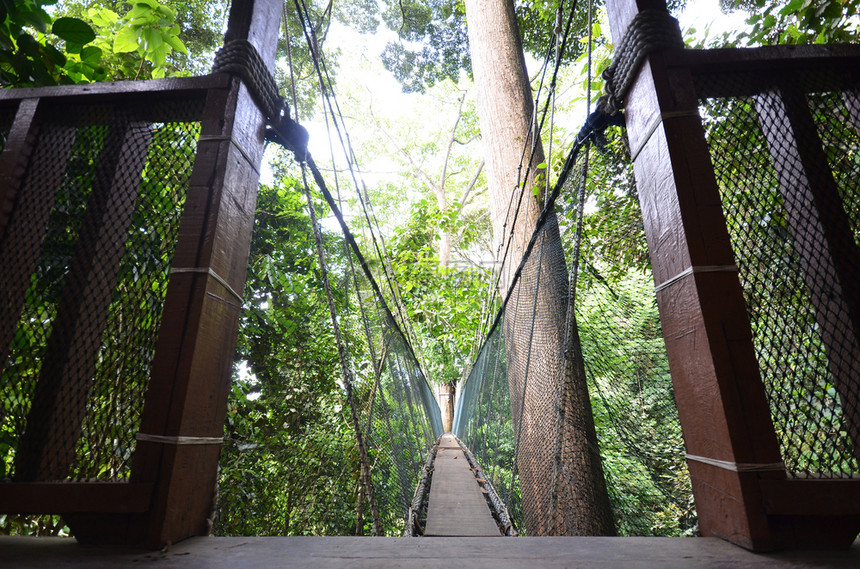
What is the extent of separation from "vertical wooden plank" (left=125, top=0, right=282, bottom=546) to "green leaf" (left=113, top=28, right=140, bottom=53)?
50 centimetres

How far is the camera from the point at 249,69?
879 millimetres

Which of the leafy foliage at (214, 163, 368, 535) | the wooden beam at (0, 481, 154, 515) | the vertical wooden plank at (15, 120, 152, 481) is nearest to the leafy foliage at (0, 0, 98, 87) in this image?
the vertical wooden plank at (15, 120, 152, 481)

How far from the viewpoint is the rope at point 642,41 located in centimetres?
81

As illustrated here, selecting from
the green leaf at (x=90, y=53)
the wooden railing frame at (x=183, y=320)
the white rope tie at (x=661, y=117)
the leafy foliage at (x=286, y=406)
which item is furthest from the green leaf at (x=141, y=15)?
the white rope tie at (x=661, y=117)

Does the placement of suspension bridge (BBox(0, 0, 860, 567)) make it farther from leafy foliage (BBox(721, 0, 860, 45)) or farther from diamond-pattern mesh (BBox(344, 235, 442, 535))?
diamond-pattern mesh (BBox(344, 235, 442, 535))

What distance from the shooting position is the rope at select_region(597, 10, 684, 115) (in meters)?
0.81

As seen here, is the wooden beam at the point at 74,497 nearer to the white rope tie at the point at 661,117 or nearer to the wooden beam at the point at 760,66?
the white rope tie at the point at 661,117

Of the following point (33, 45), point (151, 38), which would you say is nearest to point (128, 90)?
point (33, 45)

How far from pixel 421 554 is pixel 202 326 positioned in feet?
1.66

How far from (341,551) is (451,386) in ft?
44.6

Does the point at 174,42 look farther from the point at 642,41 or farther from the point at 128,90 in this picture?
the point at 642,41

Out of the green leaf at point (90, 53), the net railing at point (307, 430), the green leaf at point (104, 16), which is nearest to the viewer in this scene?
the green leaf at point (90, 53)

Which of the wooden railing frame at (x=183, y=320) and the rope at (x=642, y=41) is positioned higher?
the rope at (x=642, y=41)

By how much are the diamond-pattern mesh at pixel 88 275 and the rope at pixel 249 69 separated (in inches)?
4.1
